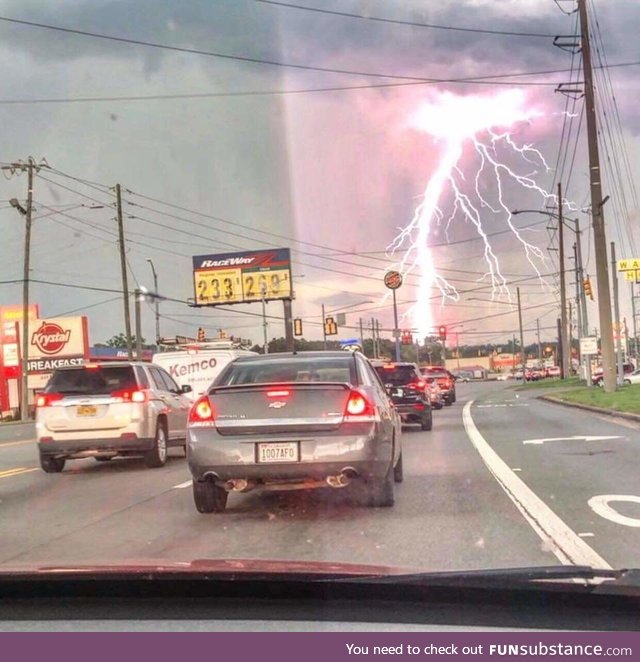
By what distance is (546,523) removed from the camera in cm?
763

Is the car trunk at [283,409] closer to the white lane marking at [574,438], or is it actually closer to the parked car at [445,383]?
the white lane marking at [574,438]

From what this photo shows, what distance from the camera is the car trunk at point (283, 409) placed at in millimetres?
8133

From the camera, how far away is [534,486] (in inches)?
392

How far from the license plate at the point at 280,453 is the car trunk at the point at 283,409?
0.15 m

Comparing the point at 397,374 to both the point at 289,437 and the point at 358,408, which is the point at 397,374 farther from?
the point at 289,437

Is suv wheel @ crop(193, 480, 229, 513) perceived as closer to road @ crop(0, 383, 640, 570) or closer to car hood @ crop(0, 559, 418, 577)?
road @ crop(0, 383, 640, 570)

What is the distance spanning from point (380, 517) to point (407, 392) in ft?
37.2

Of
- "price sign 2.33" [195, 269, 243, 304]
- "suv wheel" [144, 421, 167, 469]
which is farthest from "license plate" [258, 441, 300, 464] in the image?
"price sign 2.33" [195, 269, 243, 304]

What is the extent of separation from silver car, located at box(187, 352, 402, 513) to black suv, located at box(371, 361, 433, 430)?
10.8m

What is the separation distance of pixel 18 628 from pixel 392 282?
140 ft

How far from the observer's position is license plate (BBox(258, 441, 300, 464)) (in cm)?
805

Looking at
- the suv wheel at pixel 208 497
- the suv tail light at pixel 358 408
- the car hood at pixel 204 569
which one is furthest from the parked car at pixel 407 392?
the car hood at pixel 204 569
